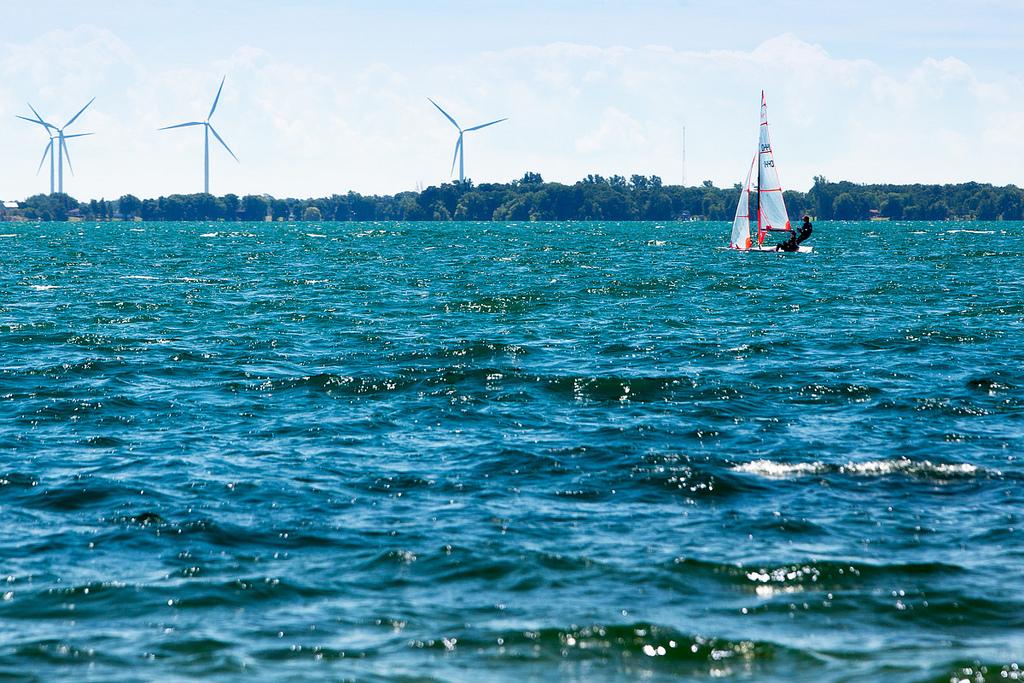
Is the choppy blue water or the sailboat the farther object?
the sailboat

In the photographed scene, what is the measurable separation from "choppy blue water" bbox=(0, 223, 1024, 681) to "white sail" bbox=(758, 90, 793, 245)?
57863 mm

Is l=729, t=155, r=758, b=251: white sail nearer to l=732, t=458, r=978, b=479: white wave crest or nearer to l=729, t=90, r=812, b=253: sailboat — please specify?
l=729, t=90, r=812, b=253: sailboat

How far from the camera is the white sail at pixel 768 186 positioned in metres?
97.3

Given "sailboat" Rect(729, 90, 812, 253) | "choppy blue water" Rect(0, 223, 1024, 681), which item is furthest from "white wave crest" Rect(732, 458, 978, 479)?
"sailboat" Rect(729, 90, 812, 253)

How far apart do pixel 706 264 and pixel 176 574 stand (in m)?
78.0

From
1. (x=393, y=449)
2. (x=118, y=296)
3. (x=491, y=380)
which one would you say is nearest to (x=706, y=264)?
(x=118, y=296)

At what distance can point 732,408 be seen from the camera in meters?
26.7

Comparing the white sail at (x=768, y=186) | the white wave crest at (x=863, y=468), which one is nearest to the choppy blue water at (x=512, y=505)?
the white wave crest at (x=863, y=468)

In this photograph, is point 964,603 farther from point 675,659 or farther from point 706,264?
point 706,264

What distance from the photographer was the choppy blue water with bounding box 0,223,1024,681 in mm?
13391

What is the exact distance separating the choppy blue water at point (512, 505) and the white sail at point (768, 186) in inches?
2278

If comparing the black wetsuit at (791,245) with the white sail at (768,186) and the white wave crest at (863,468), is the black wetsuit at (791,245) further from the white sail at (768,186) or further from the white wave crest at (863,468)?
the white wave crest at (863,468)

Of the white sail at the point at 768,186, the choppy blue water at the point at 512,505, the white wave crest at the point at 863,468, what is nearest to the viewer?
the choppy blue water at the point at 512,505

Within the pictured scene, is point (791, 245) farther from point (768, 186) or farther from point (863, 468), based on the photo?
point (863, 468)
